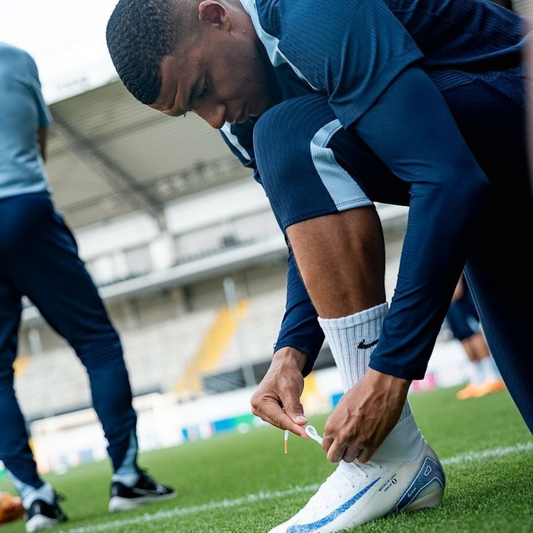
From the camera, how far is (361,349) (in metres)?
1.05

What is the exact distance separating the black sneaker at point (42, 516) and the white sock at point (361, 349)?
125cm

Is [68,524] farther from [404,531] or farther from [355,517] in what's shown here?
[404,531]

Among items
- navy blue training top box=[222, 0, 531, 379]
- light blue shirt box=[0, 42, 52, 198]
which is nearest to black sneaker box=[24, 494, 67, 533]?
light blue shirt box=[0, 42, 52, 198]

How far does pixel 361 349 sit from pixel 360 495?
0.20 m

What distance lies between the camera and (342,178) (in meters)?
1.02

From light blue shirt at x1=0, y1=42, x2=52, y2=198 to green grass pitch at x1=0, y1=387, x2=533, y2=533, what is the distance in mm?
899

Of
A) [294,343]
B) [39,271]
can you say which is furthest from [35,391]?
[294,343]

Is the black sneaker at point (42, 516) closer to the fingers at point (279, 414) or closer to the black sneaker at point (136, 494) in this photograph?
Answer: the black sneaker at point (136, 494)

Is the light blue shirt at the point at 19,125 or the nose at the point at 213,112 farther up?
the nose at the point at 213,112

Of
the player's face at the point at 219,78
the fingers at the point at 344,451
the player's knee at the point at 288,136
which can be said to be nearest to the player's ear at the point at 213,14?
the player's face at the point at 219,78

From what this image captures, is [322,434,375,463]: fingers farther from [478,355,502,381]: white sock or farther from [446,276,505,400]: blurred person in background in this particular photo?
[478,355,502,381]: white sock

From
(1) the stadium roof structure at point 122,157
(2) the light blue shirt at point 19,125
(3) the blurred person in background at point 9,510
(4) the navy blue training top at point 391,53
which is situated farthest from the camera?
(1) the stadium roof structure at point 122,157

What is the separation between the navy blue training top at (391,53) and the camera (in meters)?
0.91

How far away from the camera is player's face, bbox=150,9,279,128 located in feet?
3.55
